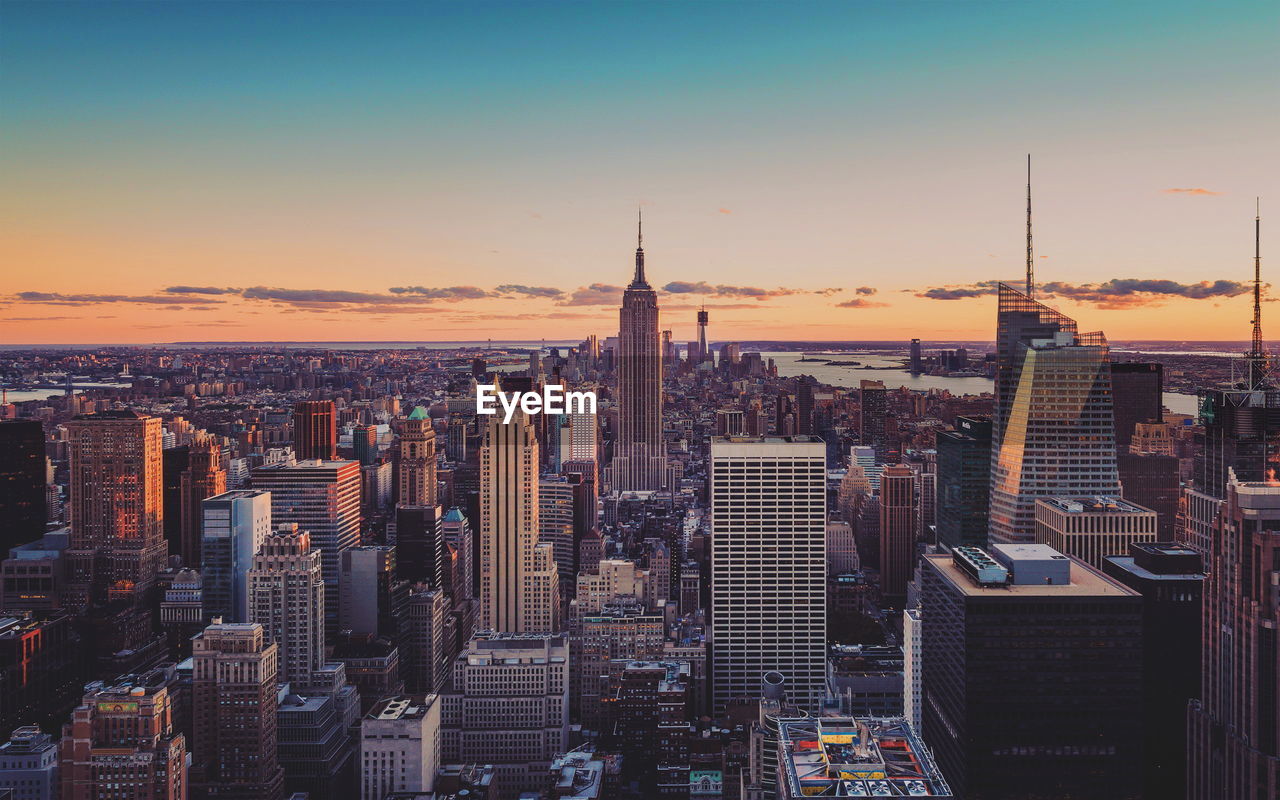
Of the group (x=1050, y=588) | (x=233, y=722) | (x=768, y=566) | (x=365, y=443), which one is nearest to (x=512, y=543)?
(x=768, y=566)

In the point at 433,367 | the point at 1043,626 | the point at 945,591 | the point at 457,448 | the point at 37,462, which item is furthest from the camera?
the point at 457,448

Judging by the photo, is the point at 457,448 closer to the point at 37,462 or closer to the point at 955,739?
the point at 37,462

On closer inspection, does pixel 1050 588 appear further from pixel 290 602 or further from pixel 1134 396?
pixel 290 602

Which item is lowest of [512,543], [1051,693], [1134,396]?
[512,543]

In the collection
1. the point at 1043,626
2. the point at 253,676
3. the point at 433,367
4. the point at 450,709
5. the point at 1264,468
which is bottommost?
the point at 450,709

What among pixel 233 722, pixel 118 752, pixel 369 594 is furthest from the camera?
pixel 369 594

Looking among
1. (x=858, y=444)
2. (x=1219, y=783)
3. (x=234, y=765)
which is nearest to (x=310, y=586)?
(x=234, y=765)

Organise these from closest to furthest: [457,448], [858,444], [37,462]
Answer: [37,462]
[457,448]
[858,444]
